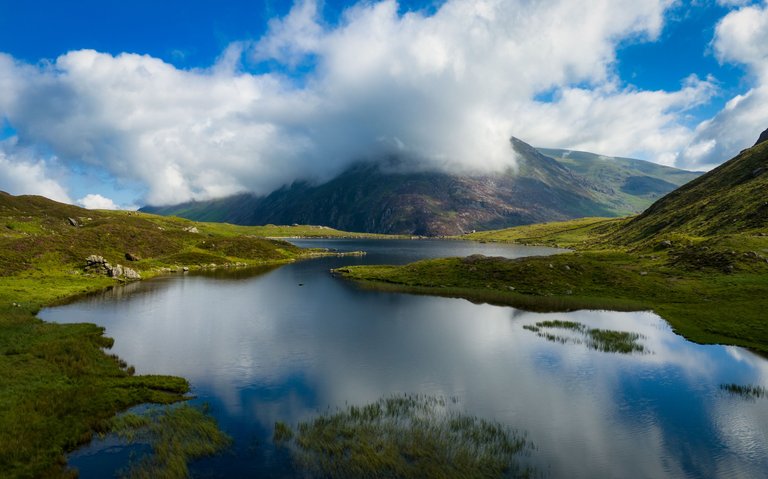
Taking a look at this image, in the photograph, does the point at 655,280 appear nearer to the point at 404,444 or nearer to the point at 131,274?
the point at 404,444

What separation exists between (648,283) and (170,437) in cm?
10276

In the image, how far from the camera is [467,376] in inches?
1781

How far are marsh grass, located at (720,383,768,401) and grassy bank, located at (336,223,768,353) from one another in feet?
58.2

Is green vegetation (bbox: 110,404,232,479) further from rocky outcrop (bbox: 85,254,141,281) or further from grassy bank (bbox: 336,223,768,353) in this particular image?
rocky outcrop (bbox: 85,254,141,281)

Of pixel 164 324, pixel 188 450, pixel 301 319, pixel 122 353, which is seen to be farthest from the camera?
pixel 301 319

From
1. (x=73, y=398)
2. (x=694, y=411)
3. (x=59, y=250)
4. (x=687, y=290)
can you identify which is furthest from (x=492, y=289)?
(x=59, y=250)

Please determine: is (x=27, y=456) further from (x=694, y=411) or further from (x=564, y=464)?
(x=694, y=411)

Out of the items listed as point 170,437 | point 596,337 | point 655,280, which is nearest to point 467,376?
point 596,337

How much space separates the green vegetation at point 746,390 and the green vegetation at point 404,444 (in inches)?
1025

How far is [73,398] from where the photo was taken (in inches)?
1428

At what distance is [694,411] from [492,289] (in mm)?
69292

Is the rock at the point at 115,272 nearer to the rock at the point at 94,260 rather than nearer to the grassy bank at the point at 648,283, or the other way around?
the rock at the point at 94,260

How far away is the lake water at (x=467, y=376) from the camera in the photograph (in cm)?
2902

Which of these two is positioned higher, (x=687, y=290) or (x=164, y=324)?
(x=687, y=290)
